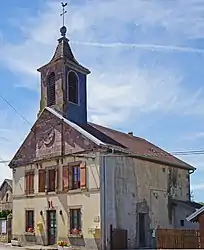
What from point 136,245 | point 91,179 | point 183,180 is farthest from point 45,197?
point 183,180

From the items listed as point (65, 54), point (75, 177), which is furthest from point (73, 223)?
point (65, 54)

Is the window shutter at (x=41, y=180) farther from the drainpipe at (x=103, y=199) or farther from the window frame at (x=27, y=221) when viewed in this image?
the drainpipe at (x=103, y=199)

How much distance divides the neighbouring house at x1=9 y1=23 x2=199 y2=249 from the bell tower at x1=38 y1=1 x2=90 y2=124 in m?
0.07

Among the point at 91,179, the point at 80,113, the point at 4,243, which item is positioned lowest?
the point at 4,243

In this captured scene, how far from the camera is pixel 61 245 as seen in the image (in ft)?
94.1

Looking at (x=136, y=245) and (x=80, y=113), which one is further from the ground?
(x=80, y=113)

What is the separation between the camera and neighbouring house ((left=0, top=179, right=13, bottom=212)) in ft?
194

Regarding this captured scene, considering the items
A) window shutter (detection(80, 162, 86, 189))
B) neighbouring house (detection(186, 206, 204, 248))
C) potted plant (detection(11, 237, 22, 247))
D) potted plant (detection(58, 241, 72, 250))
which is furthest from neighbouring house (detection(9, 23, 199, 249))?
neighbouring house (detection(186, 206, 204, 248))

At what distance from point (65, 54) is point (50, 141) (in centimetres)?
658

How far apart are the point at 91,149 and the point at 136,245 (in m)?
6.93

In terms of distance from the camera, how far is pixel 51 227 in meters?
32.4

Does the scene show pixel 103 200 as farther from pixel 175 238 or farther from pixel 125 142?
pixel 125 142

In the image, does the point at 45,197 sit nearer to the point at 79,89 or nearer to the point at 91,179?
the point at 91,179

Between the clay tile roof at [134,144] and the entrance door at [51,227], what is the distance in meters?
6.28
